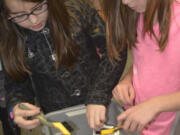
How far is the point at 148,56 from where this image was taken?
0.77m

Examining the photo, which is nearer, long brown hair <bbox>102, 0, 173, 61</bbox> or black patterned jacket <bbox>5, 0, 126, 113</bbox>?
long brown hair <bbox>102, 0, 173, 61</bbox>

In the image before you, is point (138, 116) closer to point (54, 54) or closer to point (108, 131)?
point (108, 131)

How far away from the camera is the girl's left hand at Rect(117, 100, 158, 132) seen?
0.65 m

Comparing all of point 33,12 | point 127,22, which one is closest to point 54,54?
point 33,12

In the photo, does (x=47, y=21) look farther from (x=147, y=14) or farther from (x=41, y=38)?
(x=147, y=14)

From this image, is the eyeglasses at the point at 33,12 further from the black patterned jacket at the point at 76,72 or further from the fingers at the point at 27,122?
the fingers at the point at 27,122

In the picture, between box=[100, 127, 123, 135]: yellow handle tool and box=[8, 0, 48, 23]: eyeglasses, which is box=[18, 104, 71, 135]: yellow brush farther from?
box=[8, 0, 48, 23]: eyeglasses

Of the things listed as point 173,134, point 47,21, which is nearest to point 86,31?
point 47,21

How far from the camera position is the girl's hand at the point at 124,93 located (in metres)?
0.76

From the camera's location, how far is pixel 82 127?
2.66ft

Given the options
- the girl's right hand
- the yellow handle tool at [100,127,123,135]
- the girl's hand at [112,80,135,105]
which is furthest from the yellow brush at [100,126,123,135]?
the girl's right hand

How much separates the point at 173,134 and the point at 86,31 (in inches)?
17.4

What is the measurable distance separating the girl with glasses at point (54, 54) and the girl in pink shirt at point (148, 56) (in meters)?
0.05

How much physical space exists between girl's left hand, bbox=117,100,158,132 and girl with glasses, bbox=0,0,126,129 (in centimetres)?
10
